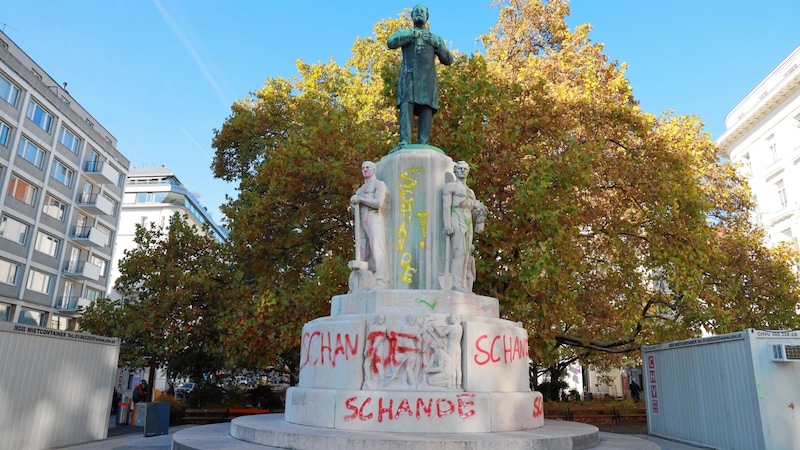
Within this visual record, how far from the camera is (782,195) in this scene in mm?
36688

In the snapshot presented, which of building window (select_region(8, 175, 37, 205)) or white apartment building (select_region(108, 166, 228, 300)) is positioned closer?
building window (select_region(8, 175, 37, 205))

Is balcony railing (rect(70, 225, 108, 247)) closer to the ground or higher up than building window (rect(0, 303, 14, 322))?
higher up

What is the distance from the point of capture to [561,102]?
1712 cm

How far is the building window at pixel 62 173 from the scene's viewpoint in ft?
126

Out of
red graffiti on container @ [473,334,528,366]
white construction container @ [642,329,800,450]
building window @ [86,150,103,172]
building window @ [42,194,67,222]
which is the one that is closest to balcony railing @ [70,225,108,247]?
building window @ [42,194,67,222]

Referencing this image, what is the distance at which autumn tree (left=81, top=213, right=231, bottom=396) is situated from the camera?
18031 millimetres

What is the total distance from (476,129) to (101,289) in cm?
4067

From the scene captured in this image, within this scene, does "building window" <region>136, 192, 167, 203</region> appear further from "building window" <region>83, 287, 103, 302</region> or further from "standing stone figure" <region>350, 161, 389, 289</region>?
"standing stone figure" <region>350, 161, 389, 289</region>

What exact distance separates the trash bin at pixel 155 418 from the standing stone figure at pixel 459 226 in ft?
28.6

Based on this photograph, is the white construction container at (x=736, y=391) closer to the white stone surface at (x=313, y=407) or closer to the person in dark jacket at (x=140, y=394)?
the white stone surface at (x=313, y=407)

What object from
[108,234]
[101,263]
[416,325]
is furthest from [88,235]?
[416,325]

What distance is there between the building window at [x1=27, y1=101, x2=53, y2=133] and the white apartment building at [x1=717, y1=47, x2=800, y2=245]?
45.2 m

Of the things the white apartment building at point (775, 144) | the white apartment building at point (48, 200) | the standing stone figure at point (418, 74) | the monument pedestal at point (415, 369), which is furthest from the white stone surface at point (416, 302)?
the white apartment building at point (48, 200)

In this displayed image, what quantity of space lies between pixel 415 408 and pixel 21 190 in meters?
36.5
